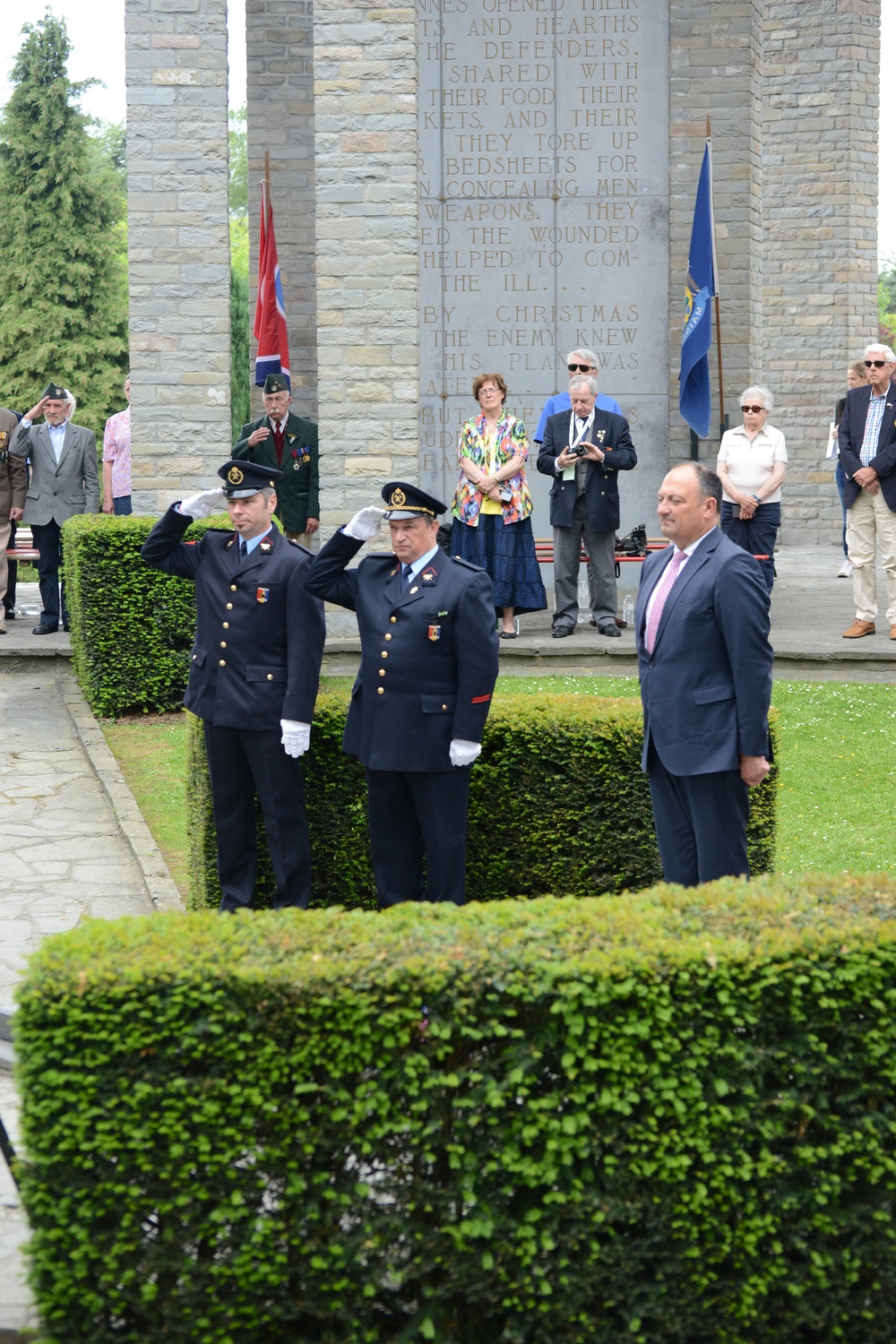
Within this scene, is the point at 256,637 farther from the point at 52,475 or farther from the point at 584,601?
the point at 584,601

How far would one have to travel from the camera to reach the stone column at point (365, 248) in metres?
12.2

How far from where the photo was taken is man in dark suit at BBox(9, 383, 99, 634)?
44.7 feet

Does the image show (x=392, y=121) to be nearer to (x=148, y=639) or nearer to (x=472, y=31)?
(x=472, y=31)

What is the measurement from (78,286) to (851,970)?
4137 centimetres

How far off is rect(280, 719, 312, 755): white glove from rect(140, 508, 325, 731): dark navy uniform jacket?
0.03 metres

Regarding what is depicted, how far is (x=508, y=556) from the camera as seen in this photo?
1209cm

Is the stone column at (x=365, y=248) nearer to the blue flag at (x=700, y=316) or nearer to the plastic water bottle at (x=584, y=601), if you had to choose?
the plastic water bottle at (x=584, y=601)

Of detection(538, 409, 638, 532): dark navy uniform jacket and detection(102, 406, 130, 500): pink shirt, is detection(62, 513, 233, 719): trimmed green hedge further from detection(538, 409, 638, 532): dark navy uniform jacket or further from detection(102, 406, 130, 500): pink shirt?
detection(102, 406, 130, 500): pink shirt

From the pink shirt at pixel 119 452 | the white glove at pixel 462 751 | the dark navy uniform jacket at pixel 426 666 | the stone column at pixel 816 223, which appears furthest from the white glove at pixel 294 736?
the stone column at pixel 816 223

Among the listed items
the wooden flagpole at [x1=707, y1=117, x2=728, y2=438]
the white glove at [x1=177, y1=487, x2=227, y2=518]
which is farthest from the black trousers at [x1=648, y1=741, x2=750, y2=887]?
the wooden flagpole at [x1=707, y1=117, x2=728, y2=438]

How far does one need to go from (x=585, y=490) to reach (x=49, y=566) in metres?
4.96

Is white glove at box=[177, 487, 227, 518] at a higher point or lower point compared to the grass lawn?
higher

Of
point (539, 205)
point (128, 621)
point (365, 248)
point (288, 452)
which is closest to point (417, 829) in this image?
point (128, 621)

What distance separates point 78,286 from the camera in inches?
1647
